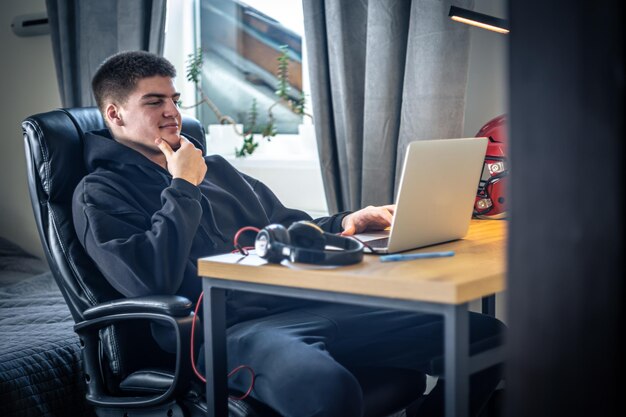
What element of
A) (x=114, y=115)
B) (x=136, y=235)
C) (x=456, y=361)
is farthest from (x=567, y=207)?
(x=114, y=115)

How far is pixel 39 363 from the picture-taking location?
2.01 m

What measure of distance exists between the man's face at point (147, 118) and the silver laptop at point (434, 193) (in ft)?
2.25

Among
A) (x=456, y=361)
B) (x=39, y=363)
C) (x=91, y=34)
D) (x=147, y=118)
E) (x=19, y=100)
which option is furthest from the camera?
(x=19, y=100)

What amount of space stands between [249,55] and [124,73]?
46.1 inches

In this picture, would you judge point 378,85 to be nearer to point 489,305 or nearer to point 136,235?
point 489,305

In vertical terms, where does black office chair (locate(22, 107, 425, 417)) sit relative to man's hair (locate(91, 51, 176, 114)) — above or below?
below

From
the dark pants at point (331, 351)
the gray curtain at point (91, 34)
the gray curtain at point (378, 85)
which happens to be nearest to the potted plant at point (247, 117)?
the gray curtain at point (91, 34)

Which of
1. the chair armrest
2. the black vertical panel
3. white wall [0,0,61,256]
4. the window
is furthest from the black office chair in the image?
white wall [0,0,61,256]

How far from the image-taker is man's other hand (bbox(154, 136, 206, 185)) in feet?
5.62

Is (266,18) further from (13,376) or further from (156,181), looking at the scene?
(13,376)

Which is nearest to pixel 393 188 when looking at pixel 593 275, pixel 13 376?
pixel 13 376

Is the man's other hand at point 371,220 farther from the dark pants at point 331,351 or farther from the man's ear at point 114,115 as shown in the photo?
the man's ear at point 114,115

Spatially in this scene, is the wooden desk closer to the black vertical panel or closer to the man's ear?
the black vertical panel

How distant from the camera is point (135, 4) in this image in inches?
113
